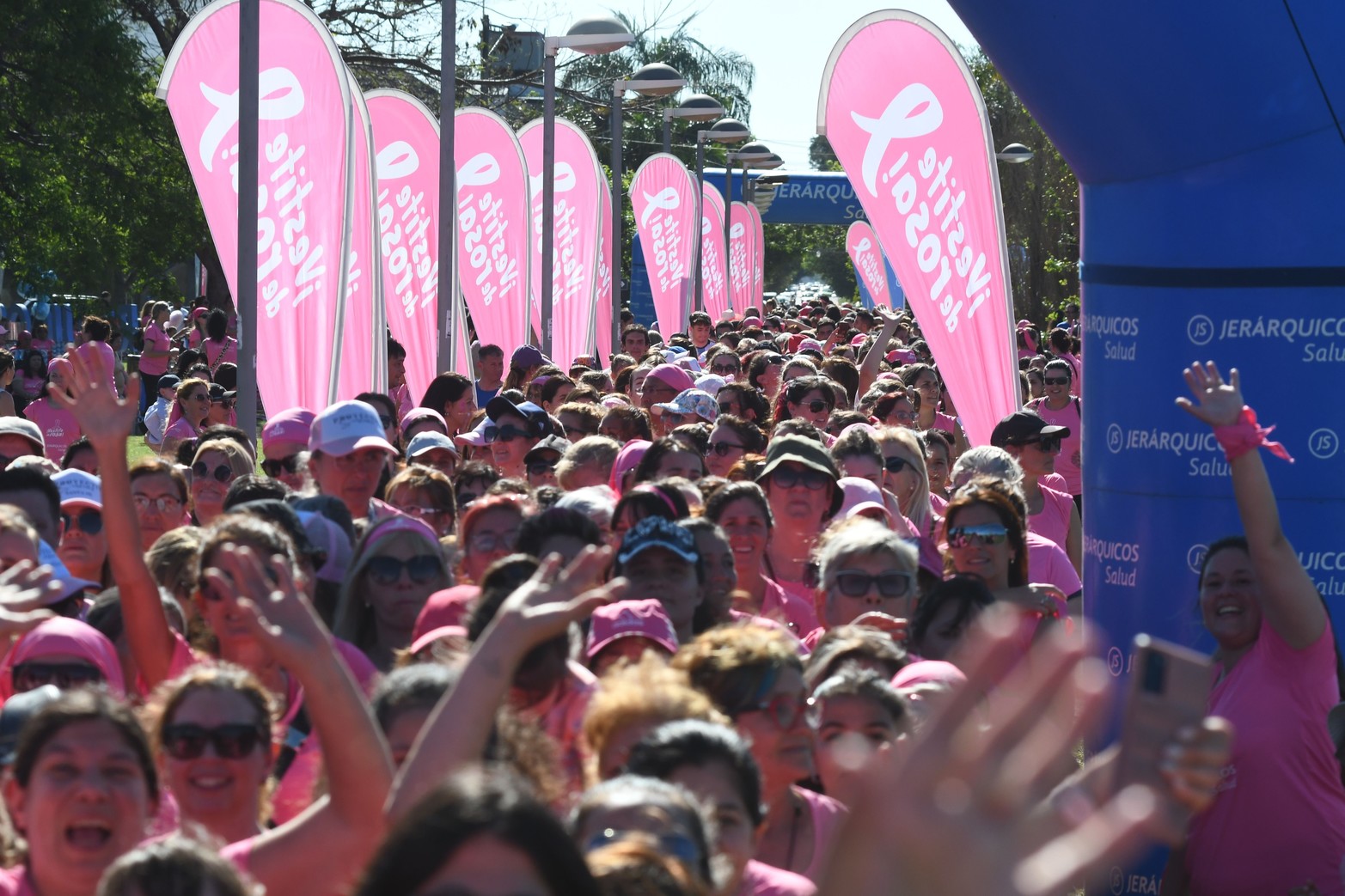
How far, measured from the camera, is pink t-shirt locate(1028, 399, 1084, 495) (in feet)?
36.7

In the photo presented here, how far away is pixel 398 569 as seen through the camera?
18.1 ft

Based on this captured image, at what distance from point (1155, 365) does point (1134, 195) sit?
58 cm

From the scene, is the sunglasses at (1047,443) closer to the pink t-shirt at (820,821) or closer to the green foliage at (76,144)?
the pink t-shirt at (820,821)

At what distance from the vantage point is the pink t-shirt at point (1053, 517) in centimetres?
887

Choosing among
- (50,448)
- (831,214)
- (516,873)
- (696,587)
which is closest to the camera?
(516,873)

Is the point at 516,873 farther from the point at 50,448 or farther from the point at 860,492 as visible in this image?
the point at 50,448

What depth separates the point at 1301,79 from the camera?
5.64 meters

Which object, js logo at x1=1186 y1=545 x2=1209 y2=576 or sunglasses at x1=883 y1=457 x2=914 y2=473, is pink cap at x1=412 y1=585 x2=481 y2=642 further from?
sunglasses at x1=883 y1=457 x2=914 y2=473

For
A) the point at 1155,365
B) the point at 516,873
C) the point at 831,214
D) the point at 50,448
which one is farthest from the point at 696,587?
the point at 831,214

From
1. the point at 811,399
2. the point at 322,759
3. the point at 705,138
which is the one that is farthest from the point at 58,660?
the point at 705,138

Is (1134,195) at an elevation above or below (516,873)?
above

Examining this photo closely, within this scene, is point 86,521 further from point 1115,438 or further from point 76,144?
point 76,144

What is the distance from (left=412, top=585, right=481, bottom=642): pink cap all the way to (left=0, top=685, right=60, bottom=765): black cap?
1.20m

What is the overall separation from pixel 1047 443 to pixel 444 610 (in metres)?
4.97
